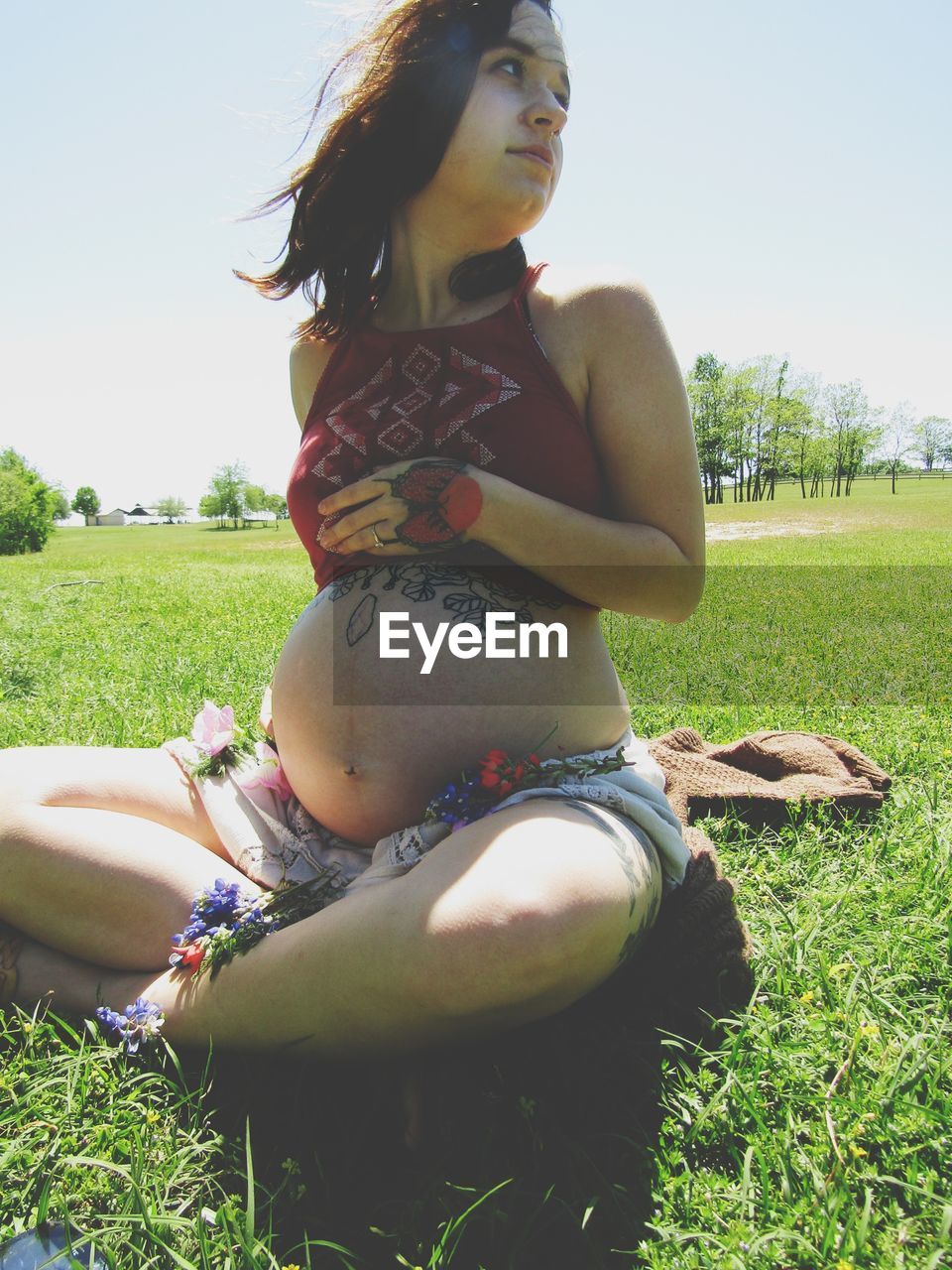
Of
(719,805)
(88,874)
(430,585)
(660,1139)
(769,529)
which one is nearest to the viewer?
(660,1139)

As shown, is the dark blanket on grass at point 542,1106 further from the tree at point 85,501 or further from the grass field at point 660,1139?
the tree at point 85,501

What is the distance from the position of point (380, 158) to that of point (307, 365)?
0.53m

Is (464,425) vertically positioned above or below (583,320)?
below

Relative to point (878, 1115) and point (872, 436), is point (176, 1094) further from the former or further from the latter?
point (872, 436)

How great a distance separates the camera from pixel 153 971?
1.63m

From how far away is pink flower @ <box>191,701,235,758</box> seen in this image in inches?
77.4

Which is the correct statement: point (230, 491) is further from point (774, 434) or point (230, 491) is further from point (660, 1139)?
point (660, 1139)

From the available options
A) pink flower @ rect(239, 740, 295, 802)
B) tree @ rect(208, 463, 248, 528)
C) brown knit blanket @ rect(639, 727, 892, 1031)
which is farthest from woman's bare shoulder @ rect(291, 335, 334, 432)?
tree @ rect(208, 463, 248, 528)

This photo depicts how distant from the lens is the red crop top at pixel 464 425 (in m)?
1.78

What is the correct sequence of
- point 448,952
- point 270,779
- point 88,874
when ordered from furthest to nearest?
point 270,779 < point 88,874 < point 448,952

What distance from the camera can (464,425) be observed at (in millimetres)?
1785

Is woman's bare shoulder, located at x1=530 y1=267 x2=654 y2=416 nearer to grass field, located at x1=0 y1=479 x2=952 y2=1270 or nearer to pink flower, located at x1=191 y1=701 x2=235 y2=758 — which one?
pink flower, located at x1=191 y1=701 x2=235 y2=758

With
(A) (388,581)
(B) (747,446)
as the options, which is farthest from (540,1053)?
(B) (747,446)

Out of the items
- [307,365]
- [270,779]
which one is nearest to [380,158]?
[307,365]
